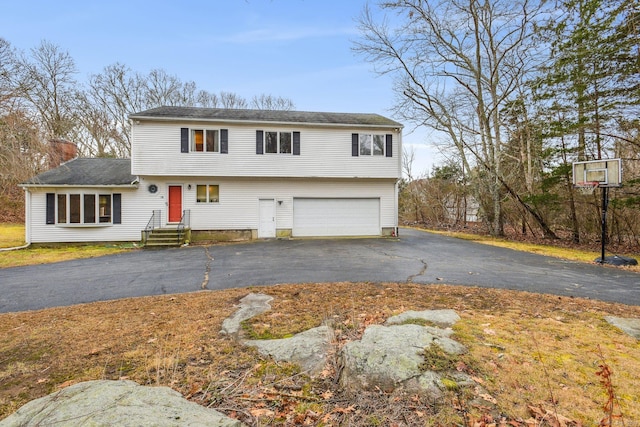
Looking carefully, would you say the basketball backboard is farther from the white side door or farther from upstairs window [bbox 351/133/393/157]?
the white side door

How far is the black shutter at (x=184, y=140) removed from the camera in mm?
15227

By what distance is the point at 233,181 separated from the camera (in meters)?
16.1

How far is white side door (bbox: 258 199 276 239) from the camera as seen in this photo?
16312mm

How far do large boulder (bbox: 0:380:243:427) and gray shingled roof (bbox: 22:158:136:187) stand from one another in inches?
580

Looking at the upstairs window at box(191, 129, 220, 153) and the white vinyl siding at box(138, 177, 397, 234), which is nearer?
the upstairs window at box(191, 129, 220, 153)

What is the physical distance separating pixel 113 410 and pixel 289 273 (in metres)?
6.36

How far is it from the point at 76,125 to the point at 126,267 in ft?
80.4

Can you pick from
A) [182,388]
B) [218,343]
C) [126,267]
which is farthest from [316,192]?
[182,388]

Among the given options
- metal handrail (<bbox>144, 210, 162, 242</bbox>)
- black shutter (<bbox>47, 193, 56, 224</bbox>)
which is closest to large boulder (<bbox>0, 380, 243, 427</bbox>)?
metal handrail (<bbox>144, 210, 162, 242</bbox>)

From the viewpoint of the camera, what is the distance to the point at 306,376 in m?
3.12

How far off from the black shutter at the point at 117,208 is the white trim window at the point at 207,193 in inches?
139

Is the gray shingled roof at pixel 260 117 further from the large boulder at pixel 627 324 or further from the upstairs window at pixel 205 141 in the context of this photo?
the large boulder at pixel 627 324

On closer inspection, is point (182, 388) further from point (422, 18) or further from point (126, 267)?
point (422, 18)

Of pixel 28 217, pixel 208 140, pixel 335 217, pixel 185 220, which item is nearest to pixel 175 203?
pixel 185 220
